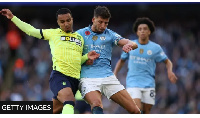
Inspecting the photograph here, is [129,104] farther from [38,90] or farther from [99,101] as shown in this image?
[38,90]

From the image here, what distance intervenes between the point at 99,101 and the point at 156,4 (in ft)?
45.7

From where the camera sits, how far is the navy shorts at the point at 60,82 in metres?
7.81

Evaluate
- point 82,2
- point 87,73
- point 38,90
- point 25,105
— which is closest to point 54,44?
point 87,73

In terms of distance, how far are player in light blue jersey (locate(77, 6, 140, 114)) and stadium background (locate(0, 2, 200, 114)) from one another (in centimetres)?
896

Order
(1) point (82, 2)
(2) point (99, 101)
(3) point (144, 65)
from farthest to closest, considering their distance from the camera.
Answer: (1) point (82, 2) → (3) point (144, 65) → (2) point (99, 101)

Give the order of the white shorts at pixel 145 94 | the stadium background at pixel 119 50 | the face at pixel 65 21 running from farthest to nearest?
the stadium background at pixel 119 50, the white shorts at pixel 145 94, the face at pixel 65 21

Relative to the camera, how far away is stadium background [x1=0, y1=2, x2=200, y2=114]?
18172mm

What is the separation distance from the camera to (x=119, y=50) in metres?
20.7

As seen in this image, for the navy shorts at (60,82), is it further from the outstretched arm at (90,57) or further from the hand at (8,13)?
the hand at (8,13)

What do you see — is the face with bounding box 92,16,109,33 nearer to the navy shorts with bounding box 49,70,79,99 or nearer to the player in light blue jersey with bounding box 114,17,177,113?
the navy shorts with bounding box 49,70,79,99

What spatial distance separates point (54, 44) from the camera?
8.08 m

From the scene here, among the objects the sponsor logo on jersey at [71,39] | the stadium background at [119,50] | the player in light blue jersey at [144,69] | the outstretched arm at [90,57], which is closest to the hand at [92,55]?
the outstretched arm at [90,57]

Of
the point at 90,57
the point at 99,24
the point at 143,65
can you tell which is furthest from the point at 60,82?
the point at 143,65

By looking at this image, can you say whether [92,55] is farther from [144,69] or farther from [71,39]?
[144,69]
